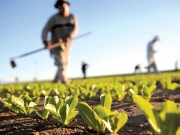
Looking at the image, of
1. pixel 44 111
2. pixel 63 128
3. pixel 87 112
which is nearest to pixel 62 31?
pixel 44 111

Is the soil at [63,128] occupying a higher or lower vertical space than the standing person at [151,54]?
lower

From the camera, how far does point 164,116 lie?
38.1 inches

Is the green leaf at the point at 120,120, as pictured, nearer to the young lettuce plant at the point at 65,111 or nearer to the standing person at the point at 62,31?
the young lettuce plant at the point at 65,111

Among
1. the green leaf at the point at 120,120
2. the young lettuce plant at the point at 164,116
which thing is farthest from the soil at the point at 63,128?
the young lettuce plant at the point at 164,116

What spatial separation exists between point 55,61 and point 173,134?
6.75m

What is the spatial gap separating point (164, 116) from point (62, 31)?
6832 mm

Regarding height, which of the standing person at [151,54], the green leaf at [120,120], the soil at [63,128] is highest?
the standing person at [151,54]

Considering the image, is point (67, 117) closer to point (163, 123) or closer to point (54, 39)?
point (163, 123)

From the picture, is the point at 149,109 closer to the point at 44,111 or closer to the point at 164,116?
the point at 164,116

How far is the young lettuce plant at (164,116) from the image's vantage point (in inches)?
36.4

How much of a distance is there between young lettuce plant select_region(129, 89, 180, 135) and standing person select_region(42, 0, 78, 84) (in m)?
6.52

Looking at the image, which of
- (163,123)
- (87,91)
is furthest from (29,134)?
(87,91)

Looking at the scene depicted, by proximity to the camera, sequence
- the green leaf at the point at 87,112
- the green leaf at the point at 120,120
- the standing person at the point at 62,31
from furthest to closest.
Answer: the standing person at the point at 62,31, the green leaf at the point at 87,112, the green leaf at the point at 120,120

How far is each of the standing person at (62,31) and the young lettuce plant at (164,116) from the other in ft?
21.4
